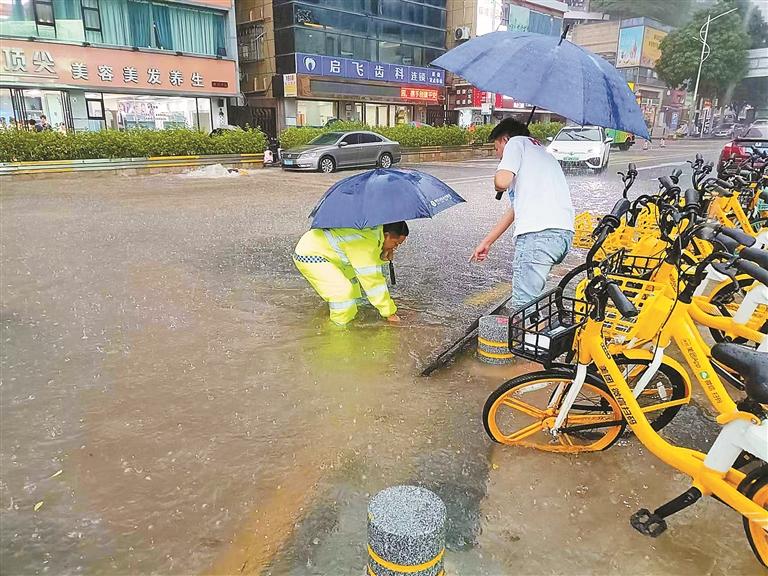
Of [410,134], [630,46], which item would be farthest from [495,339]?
[630,46]

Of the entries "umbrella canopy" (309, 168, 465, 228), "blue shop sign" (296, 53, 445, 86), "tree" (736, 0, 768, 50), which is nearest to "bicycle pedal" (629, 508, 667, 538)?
"umbrella canopy" (309, 168, 465, 228)

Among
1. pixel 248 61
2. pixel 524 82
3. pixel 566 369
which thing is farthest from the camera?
pixel 248 61

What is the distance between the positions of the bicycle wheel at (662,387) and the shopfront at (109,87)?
22.1 metres

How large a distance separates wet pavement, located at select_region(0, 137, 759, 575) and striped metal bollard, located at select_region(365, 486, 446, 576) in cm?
40

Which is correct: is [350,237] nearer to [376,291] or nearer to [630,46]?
[376,291]

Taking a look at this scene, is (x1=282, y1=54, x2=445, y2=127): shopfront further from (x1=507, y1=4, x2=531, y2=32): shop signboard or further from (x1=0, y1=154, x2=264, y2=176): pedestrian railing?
(x1=507, y1=4, x2=531, y2=32): shop signboard

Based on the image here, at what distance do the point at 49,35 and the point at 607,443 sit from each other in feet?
75.5

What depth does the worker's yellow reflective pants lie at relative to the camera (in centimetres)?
458

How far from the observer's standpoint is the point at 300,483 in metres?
2.86

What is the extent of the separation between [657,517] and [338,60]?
26907 mm

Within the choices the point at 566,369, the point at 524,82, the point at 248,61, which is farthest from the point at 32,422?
the point at 248,61

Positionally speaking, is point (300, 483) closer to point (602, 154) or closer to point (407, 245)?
point (407, 245)

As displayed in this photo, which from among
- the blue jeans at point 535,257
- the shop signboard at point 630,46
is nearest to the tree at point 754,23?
the shop signboard at point 630,46

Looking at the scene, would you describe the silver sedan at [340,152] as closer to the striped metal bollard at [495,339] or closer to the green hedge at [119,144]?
the green hedge at [119,144]
